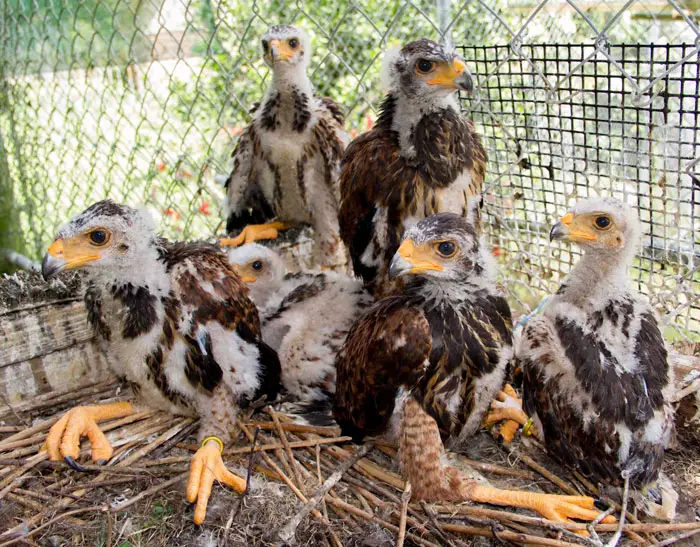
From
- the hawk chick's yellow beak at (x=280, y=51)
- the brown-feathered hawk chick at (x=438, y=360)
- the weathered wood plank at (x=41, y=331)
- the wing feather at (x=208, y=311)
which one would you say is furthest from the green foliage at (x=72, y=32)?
the brown-feathered hawk chick at (x=438, y=360)

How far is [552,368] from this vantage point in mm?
2762

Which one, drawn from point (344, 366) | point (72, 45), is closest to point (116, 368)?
point (344, 366)

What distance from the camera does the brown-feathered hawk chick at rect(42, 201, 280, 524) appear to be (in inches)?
109

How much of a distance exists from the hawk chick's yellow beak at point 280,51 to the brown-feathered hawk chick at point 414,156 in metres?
0.96

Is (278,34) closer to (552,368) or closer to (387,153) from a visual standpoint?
(387,153)

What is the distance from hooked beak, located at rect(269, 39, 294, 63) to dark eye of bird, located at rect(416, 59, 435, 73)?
4.03ft

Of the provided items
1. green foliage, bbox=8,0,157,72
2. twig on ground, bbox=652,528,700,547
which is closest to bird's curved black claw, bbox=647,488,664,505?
twig on ground, bbox=652,528,700,547

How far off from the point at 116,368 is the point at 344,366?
1.07m

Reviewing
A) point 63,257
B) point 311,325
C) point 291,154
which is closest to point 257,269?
point 311,325

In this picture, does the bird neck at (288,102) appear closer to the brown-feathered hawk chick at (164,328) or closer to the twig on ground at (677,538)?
the brown-feathered hawk chick at (164,328)

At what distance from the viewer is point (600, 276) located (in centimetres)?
283

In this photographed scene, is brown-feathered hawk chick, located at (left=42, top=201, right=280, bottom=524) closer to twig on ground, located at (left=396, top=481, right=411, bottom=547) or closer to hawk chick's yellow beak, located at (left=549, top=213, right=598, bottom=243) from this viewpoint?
twig on ground, located at (left=396, top=481, right=411, bottom=547)

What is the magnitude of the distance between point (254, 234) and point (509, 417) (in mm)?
2176

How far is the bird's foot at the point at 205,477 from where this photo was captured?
2631mm
